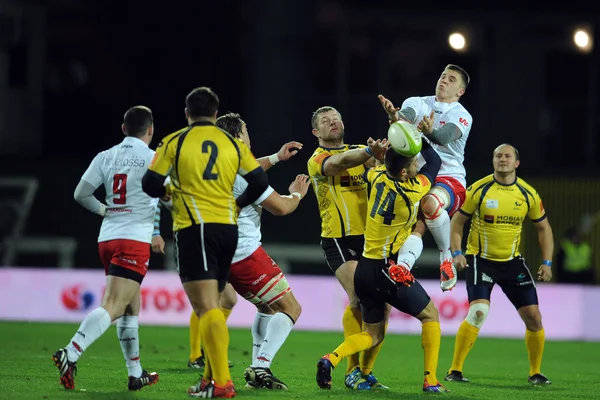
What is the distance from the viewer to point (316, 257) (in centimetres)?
2086

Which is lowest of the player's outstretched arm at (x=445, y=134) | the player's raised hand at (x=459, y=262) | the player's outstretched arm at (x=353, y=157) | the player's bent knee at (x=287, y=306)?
the player's bent knee at (x=287, y=306)

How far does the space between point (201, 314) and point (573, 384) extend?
14.7 feet

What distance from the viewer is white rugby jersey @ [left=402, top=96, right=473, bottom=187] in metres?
9.58

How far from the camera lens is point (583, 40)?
77.2 feet

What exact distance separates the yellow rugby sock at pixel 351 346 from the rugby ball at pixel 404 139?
163 centimetres

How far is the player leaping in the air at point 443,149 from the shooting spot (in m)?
9.26

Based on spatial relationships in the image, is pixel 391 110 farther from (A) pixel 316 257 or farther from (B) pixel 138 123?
(A) pixel 316 257

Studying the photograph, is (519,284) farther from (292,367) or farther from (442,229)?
(292,367)

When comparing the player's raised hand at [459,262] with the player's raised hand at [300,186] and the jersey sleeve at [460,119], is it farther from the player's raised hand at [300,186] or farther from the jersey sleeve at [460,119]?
the player's raised hand at [300,186]

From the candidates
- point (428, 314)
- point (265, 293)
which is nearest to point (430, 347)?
point (428, 314)

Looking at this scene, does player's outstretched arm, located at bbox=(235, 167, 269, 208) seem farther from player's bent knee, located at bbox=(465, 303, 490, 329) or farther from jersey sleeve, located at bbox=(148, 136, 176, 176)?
player's bent knee, located at bbox=(465, 303, 490, 329)

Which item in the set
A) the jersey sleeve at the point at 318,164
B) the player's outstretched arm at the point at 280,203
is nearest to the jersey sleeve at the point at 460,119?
the jersey sleeve at the point at 318,164

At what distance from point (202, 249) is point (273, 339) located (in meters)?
1.38

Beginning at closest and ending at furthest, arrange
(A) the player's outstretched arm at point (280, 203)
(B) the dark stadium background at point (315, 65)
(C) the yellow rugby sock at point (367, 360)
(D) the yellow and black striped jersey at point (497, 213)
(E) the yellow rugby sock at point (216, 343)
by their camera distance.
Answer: (E) the yellow rugby sock at point (216, 343), (A) the player's outstretched arm at point (280, 203), (C) the yellow rugby sock at point (367, 360), (D) the yellow and black striped jersey at point (497, 213), (B) the dark stadium background at point (315, 65)
